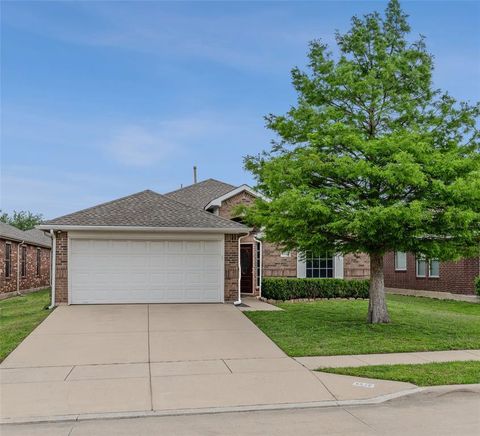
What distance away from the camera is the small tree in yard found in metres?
11.1

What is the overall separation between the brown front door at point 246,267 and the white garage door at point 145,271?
4.13 m

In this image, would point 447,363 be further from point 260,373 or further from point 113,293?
point 113,293

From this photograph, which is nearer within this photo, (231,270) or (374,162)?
(374,162)

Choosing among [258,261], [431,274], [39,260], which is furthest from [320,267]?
[39,260]

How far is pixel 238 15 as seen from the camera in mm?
14328

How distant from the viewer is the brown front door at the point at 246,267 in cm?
2119

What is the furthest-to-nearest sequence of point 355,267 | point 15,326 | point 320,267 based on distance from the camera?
point 355,267, point 320,267, point 15,326

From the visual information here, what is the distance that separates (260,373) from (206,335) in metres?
3.38

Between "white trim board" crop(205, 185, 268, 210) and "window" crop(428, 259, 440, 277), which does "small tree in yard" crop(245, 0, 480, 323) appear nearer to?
"white trim board" crop(205, 185, 268, 210)

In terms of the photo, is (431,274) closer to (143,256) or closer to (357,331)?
(357,331)

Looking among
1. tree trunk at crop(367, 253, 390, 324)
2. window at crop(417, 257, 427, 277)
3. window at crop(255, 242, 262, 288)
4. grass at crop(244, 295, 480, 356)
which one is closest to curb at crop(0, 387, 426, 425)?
grass at crop(244, 295, 480, 356)

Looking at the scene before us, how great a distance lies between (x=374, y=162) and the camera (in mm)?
11789

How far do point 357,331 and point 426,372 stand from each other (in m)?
3.72

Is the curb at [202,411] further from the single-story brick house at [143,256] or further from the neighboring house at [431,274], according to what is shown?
the neighboring house at [431,274]
